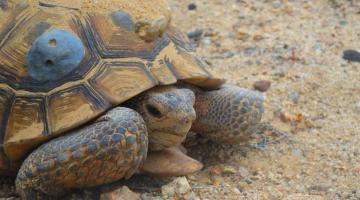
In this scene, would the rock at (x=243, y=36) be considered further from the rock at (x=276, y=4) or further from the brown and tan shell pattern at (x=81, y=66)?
the brown and tan shell pattern at (x=81, y=66)

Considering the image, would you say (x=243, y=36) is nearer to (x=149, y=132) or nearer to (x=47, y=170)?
(x=149, y=132)

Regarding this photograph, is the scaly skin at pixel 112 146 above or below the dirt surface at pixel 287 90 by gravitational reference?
above

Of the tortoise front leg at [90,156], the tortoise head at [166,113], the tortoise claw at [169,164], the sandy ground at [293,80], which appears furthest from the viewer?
the sandy ground at [293,80]

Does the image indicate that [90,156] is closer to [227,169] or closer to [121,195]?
[121,195]

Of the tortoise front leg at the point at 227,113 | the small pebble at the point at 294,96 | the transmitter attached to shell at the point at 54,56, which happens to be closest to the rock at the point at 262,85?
the small pebble at the point at 294,96

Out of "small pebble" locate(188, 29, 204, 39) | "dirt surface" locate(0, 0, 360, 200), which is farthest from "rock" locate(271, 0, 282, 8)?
"small pebble" locate(188, 29, 204, 39)

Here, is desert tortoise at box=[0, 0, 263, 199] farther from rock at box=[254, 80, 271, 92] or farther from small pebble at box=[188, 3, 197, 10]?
small pebble at box=[188, 3, 197, 10]
